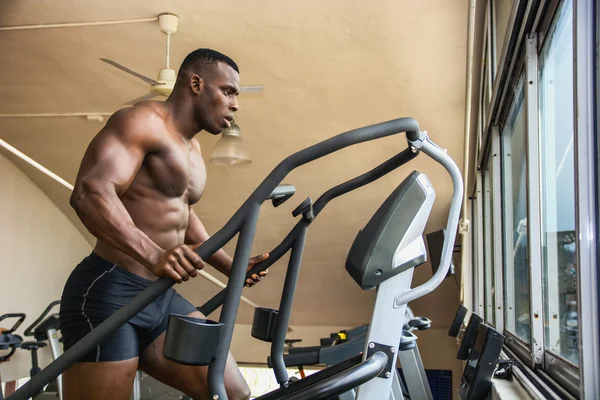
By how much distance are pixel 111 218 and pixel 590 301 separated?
107 cm

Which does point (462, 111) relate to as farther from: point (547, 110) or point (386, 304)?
point (386, 304)

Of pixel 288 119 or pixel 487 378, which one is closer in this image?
pixel 487 378

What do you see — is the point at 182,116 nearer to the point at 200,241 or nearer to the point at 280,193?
the point at 200,241

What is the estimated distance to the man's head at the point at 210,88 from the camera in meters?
1.89

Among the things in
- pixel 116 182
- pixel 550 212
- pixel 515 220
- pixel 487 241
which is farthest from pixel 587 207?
pixel 487 241

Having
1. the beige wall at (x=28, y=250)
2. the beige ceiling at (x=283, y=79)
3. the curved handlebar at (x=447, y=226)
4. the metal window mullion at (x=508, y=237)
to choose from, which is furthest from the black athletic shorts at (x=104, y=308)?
the beige wall at (x=28, y=250)

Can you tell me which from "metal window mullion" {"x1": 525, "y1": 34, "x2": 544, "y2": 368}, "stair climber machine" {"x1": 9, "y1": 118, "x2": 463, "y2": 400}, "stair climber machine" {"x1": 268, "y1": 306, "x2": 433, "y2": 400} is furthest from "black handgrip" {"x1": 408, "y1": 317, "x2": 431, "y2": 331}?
"stair climber machine" {"x1": 9, "y1": 118, "x2": 463, "y2": 400}

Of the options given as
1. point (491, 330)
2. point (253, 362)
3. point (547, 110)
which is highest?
point (547, 110)

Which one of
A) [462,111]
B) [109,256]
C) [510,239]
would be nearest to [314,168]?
[462,111]

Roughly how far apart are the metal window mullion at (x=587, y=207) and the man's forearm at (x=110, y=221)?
0.91 meters

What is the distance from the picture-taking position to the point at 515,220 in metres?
3.17

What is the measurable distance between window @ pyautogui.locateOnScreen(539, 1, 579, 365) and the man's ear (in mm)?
1017

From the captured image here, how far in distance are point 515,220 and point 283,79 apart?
2.59 m

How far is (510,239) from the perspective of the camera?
3.41m
